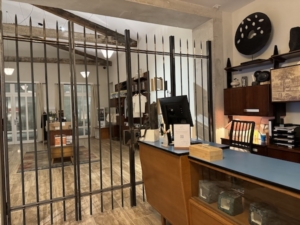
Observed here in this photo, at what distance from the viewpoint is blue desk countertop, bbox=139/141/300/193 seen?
3.91 ft

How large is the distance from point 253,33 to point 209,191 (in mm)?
2760

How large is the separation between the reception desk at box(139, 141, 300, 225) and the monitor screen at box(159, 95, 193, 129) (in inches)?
13.6

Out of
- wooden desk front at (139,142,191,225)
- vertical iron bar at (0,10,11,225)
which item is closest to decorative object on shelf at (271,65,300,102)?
wooden desk front at (139,142,191,225)

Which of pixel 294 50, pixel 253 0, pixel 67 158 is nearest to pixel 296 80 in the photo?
pixel 294 50

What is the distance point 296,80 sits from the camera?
2.72m

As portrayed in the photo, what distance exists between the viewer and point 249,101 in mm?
3332

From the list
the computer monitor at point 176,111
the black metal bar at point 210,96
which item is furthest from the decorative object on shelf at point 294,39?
the computer monitor at point 176,111

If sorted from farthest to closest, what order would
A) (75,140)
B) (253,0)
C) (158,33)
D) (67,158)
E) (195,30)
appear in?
(158,33), (67,158), (195,30), (253,0), (75,140)

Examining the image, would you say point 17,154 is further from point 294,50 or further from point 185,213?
point 294,50

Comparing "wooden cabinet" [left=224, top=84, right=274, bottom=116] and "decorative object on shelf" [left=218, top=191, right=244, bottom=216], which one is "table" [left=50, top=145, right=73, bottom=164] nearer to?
"wooden cabinet" [left=224, top=84, right=274, bottom=116]

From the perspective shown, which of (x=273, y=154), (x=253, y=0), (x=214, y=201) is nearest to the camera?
(x=214, y=201)

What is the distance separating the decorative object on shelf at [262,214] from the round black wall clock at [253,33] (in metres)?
2.62

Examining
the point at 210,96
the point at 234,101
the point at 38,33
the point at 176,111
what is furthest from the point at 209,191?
the point at 38,33

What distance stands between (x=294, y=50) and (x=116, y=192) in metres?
3.32
